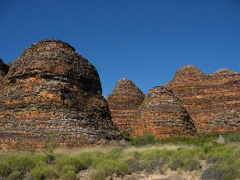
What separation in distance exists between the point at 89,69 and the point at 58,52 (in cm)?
253

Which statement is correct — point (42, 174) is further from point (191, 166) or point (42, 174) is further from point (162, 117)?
point (162, 117)

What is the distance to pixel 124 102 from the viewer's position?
38.7 m

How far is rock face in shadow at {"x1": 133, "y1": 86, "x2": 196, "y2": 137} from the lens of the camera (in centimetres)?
2517

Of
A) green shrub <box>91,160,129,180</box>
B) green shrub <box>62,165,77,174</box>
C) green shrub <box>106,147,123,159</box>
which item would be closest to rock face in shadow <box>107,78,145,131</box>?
green shrub <box>106,147,123,159</box>

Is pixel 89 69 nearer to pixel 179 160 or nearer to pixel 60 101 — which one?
pixel 60 101

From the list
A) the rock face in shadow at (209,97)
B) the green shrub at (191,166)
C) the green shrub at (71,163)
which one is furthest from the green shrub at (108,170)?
the rock face in shadow at (209,97)

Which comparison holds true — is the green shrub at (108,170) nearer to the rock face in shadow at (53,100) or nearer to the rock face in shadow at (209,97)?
the rock face in shadow at (53,100)

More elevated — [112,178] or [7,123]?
[7,123]

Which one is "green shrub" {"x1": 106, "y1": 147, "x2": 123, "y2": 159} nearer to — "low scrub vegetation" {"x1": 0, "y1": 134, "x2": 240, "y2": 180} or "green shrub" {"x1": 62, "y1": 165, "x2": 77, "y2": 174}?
"low scrub vegetation" {"x1": 0, "y1": 134, "x2": 240, "y2": 180}

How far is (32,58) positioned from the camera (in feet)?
56.7

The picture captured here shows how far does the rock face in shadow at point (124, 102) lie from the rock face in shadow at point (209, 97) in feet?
18.4

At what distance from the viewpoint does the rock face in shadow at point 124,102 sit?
36950 mm

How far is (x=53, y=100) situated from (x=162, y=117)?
13273mm

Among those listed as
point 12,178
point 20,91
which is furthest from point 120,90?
point 12,178
